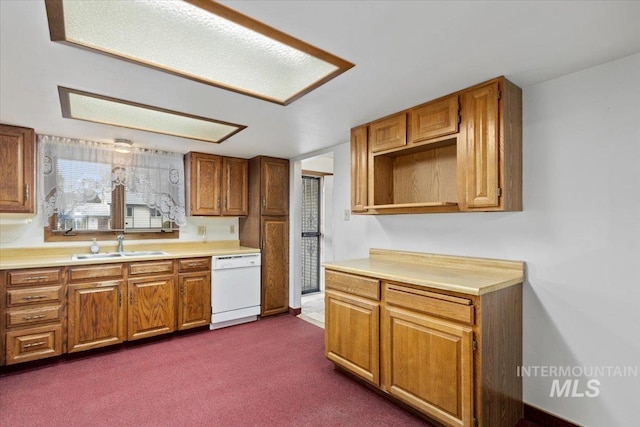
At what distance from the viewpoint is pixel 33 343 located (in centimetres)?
271

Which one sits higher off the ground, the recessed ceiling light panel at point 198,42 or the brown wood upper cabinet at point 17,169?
the recessed ceiling light panel at point 198,42

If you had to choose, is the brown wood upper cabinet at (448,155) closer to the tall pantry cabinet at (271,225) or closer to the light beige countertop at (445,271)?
the light beige countertop at (445,271)

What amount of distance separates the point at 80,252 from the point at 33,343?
38.6 inches

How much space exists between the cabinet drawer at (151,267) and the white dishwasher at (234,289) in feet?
1.56

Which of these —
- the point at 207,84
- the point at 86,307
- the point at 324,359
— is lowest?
the point at 324,359

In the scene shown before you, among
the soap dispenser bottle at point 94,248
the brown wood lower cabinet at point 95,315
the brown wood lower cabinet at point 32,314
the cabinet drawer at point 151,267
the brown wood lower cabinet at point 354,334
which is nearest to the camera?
the brown wood lower cabinet at point 354,334

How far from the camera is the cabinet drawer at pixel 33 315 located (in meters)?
2.66

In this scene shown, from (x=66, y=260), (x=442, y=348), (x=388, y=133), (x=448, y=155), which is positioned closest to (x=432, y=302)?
(x=442, y=348)

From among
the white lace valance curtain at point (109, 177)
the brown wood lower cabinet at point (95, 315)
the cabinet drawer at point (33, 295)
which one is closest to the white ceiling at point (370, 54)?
the white lace valance curtain at point (109, 177)

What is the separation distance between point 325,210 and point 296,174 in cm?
127

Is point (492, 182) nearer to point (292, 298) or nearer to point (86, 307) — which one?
point (292, 298)

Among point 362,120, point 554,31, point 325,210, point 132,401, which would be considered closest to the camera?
point 554,31

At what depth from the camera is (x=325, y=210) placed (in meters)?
5.38

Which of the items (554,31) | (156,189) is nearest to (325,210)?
(156,189)
